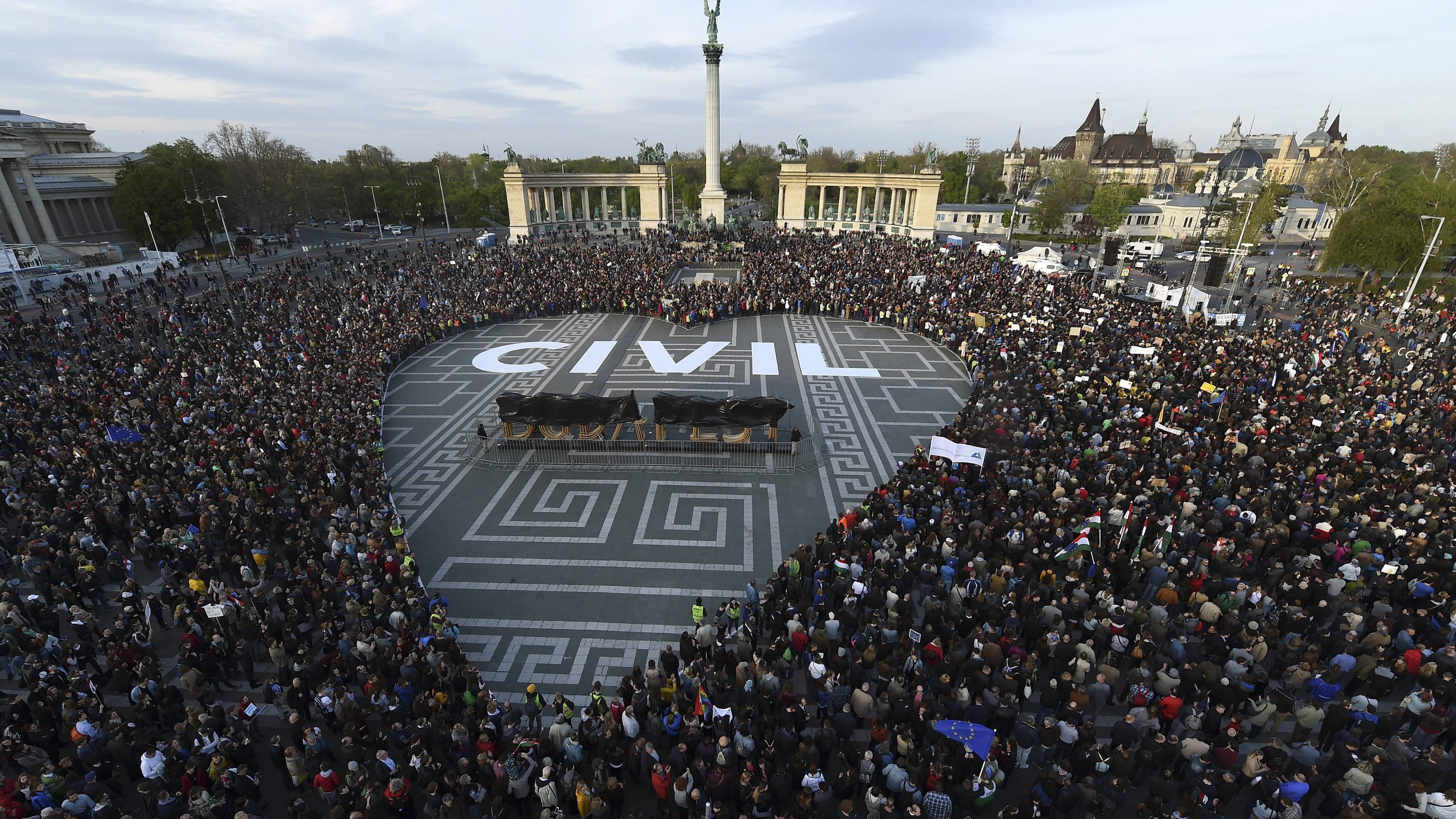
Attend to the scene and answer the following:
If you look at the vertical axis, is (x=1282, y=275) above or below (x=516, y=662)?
above

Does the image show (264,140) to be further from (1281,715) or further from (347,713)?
(1281,715)

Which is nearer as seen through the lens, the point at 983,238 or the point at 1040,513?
the point at 1040,513

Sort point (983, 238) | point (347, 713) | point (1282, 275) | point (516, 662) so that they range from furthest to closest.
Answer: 1. point (983, 238)
2. point (1282, 275)
3. point (516, 662)
4. point (347, 713)

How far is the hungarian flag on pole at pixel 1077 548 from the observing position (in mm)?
12055

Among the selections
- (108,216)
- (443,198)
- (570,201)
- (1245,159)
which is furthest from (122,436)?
(1245,159)

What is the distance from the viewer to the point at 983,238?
7419cm

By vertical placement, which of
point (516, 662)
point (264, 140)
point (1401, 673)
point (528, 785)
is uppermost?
point (264, 140)

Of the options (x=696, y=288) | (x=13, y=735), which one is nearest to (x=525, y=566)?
(x=13, y=735)

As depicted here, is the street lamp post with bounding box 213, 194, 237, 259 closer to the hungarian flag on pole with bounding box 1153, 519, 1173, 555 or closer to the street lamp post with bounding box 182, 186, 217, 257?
the street lamp post with bounding box 182, 186, 217, 257

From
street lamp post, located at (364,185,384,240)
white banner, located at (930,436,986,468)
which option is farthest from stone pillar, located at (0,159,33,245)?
white banner, located at (930,436,986,468)

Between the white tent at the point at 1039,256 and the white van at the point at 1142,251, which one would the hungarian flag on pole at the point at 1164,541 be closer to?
the white tent at the point at 1039,256

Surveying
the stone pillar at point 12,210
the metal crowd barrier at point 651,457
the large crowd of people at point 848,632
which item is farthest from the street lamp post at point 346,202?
the metal crowd barrier at point 651,457

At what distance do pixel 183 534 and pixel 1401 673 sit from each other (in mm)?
23109

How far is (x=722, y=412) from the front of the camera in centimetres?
1919
